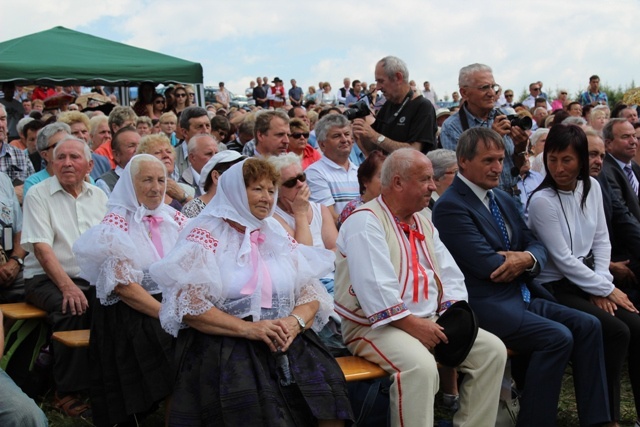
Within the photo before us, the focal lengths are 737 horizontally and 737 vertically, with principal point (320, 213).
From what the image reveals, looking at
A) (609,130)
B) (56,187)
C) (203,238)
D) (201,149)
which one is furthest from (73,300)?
(609,130)

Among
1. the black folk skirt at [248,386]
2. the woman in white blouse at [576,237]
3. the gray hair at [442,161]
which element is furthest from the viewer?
the gray hair at [442,161]

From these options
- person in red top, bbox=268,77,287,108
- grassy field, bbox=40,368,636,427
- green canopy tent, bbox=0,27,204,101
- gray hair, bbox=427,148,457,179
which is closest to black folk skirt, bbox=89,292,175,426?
grassy field, bbox=40,368,636,427

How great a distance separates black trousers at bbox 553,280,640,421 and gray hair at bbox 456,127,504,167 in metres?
1.00

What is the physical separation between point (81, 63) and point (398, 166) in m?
8.41

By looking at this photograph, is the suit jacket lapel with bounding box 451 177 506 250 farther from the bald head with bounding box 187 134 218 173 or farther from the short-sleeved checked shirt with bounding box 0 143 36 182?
the short-sleeved checked shirt with bounding box 0 143 36 182

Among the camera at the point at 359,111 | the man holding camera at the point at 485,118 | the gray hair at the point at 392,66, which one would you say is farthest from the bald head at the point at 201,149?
the man holding camera at the point at 485,118

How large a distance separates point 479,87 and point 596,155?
0.98 metres

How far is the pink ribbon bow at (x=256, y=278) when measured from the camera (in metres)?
3.33

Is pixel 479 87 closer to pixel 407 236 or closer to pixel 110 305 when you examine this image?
pixel 407 236

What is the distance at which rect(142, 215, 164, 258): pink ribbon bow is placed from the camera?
4004mm

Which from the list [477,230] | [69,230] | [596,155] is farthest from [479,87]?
[69,230]

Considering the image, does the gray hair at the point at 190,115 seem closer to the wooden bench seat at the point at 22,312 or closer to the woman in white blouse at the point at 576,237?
the wooden bench seat at the point at 22,312

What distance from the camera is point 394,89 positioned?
5777mm

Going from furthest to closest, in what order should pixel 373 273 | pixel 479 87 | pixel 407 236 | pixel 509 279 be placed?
pixel 479 87, pixel 509 279, pixel 407 236, pixel 373 273
